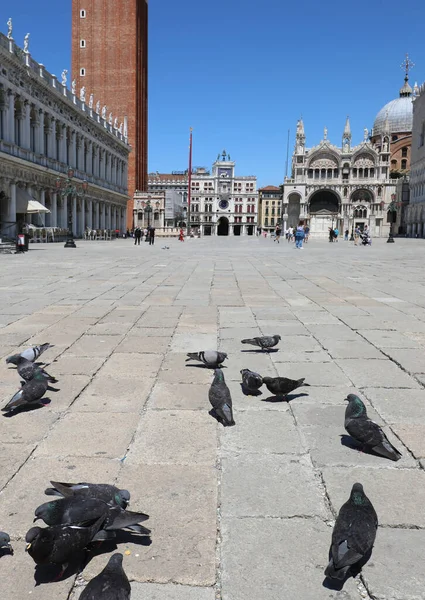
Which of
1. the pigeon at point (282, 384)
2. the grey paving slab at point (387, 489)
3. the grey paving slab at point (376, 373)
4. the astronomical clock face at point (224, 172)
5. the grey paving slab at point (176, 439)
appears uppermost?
the astronomical clock face at point (224, 172)

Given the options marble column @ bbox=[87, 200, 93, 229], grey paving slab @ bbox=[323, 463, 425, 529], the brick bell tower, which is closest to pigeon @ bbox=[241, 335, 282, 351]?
grey paving slab @ bbox=[323, 463, 425, 529]

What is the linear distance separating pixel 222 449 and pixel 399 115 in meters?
107

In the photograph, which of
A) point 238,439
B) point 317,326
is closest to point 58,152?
point 317,326

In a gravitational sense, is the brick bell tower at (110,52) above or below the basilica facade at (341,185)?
above

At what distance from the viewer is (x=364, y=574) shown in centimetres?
205

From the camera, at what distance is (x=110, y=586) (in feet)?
5.74

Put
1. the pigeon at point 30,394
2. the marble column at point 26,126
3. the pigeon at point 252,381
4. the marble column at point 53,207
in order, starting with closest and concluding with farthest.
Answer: the pigeon at point 30,394
the pigeon at point 252,381
the marble column at point 26,126
the marble column at point 53,207

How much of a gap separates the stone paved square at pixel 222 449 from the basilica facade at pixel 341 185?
8226cm

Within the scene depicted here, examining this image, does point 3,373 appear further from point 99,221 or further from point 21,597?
point 99,221

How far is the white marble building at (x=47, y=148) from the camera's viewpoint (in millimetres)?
33312

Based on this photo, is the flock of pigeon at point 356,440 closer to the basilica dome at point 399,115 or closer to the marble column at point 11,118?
the marble column at point 11,118

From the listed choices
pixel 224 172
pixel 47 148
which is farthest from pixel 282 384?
pixel 224 172

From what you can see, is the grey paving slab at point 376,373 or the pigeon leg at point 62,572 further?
the grey paving slab at point 376,373

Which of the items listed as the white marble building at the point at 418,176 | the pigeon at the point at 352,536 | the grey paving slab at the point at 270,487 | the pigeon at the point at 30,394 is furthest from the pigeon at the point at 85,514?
the white marble building at the point at 418,176
